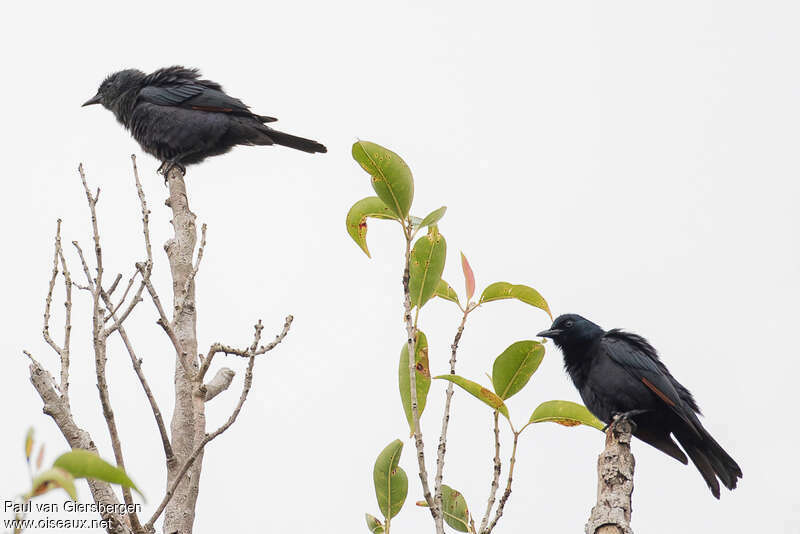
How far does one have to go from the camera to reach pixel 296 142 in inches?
337

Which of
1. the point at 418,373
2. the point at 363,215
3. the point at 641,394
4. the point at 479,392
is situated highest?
the point at 641,394

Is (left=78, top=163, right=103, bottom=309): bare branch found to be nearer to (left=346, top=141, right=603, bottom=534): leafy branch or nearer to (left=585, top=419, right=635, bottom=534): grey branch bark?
Result: (left=346, top=141, right=603, bottom=534): leafy branch

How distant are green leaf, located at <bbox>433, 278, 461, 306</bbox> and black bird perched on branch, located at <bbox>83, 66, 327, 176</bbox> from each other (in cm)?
471

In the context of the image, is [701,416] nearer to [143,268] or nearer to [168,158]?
[143,268]

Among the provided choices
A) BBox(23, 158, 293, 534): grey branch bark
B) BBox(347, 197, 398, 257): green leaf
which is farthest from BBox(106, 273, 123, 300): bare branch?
BBox(347, 197, 398, 257): green leaf

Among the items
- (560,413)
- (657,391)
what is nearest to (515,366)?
(560,413)

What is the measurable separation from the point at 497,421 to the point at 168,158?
5.51 metres

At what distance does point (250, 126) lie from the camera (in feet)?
26.8

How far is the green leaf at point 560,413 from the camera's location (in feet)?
10.6

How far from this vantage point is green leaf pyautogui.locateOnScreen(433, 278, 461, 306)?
→ 320 centimetres

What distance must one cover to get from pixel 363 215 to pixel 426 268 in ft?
1.29

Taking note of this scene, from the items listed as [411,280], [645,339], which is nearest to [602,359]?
[645,339]

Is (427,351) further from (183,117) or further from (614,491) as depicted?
(183,117)

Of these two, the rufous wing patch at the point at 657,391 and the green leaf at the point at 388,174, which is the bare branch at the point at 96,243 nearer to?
the green leaf at the point at 388,174
